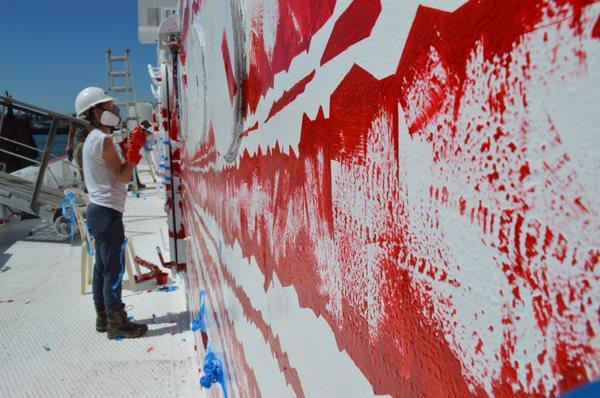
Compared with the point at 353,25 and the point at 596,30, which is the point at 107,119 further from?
the point at 596,30

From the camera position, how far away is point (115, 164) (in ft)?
8.86

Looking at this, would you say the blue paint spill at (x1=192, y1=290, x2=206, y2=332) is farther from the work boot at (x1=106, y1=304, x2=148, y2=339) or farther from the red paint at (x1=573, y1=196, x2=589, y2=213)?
→ the red paint at (x1=573, y1=196, x2=589, y2=213)

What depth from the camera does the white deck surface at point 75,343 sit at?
254 cm

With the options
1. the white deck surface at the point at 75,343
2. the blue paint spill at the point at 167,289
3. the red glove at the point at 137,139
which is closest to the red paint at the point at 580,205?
the white deck surface at the point at 75,343

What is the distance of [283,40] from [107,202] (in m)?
2.45

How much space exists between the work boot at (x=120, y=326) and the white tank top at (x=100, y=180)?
2.25 ft

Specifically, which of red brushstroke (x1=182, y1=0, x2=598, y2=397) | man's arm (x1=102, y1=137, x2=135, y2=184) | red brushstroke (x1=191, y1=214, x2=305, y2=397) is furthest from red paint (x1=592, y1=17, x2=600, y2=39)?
man's arm (x1=102, y1=137, x2=135, y2=184)

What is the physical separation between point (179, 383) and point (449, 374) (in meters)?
2.51

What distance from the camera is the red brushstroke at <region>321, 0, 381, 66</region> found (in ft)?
1.22

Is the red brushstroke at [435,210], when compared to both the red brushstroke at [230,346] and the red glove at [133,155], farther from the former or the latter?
the red glove at [133,155]

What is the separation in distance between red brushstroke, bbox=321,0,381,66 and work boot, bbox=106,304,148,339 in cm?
296

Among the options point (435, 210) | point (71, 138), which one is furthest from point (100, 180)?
point (71, 138)

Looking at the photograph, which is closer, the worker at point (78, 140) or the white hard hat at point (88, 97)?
the white hard hat at point (88, 97)

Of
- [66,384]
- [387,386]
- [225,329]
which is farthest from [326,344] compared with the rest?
[66,384]
